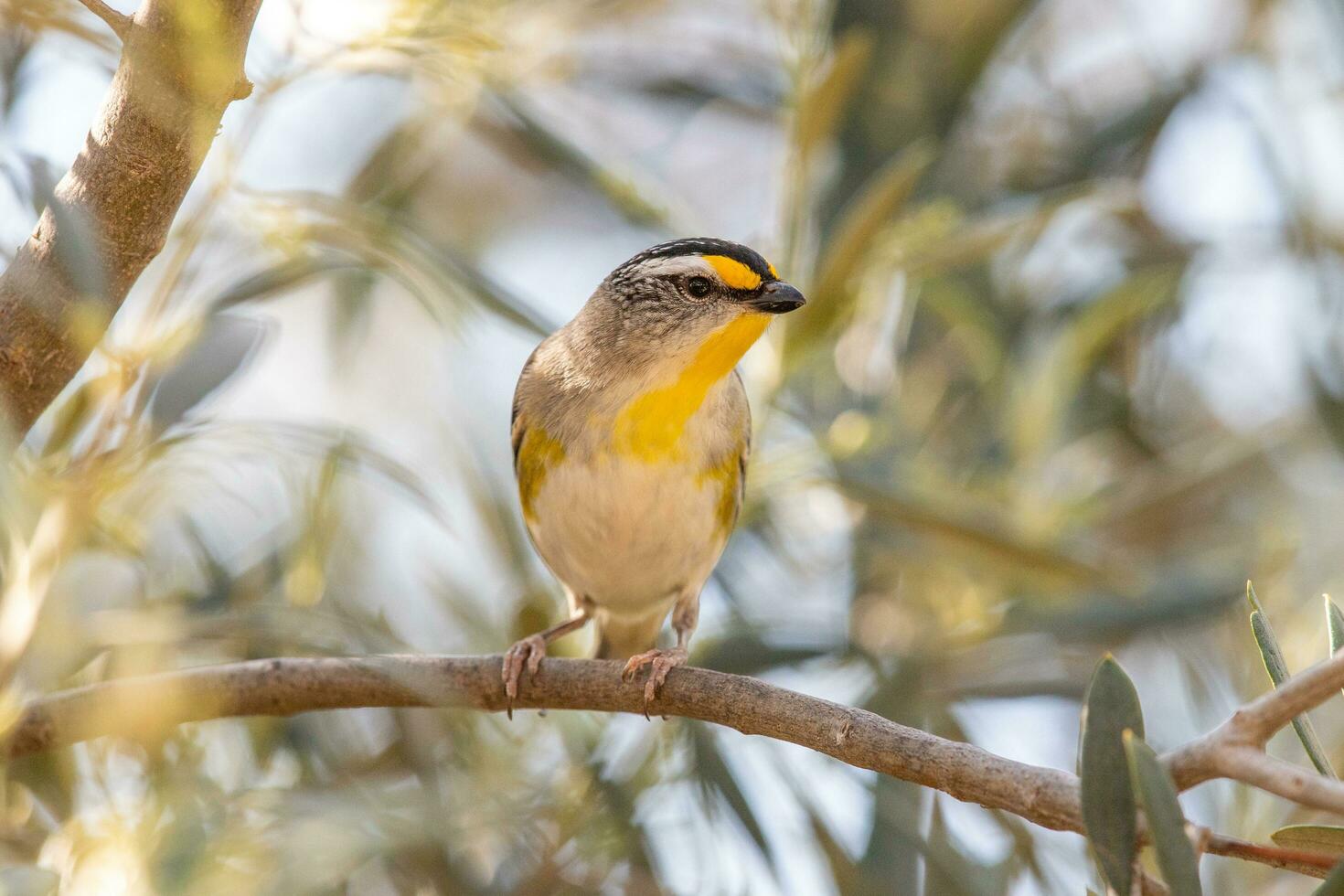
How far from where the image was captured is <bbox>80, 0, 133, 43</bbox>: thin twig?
142cm

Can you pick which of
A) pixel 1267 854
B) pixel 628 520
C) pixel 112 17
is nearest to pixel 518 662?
pixel 628 520

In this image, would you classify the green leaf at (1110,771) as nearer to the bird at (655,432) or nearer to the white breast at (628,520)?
the bird at (655,432)

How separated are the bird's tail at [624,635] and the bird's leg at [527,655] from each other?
0.31m

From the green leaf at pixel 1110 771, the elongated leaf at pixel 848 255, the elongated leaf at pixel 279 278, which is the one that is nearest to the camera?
the green leaf at pixel 1110 771

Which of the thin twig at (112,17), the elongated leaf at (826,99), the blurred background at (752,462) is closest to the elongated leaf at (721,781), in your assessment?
the blurred background at (752,462)

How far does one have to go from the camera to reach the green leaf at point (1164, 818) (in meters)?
1.16

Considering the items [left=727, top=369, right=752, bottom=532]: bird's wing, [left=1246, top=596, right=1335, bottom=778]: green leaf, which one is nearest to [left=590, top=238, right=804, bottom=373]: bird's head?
[left=727, top=369, right=752, bottom=532]: bird's wing

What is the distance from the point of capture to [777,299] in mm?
2957

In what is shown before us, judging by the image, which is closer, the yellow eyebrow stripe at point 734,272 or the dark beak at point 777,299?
the dark beak at point 777,299

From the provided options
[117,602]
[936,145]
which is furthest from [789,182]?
[117,602]

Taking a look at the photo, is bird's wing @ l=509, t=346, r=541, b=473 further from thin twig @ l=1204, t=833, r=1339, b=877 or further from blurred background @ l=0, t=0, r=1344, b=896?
thin twig @ l=1204, t=833, r=1339, b=877

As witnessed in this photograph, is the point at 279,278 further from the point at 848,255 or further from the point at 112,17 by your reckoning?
the point at 848,255

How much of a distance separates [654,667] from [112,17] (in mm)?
1385

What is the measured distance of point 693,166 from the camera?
5.59 meters
